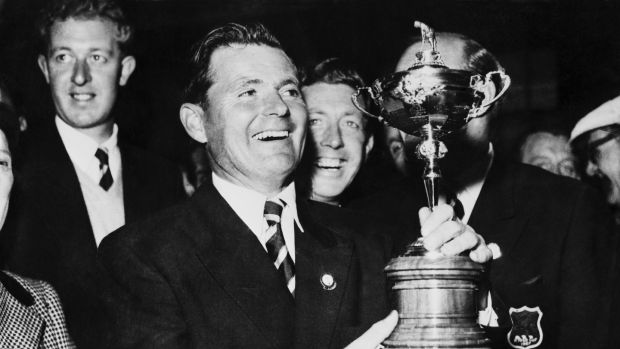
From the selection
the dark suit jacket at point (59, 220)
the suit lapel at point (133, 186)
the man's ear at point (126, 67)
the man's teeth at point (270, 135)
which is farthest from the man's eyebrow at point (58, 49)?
the man's teeth at point (270, 135)

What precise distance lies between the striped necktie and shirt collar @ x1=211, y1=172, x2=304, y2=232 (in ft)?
3.98

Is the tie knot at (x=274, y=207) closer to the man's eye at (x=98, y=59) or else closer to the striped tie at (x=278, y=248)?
the striped tie at (x=278, y=248)

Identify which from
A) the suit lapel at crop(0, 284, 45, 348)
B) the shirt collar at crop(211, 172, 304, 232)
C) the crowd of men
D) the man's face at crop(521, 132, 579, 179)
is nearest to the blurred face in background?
the crowd of men

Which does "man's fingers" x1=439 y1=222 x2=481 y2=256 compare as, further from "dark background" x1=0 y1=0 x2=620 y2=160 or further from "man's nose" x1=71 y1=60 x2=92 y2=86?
"dark background" x1=0 y1=0 x2=620 y2=160

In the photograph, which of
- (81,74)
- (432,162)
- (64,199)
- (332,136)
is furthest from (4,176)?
(432,162)

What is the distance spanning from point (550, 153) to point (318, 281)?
292 cm

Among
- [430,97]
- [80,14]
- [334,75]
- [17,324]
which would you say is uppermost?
[80,14]

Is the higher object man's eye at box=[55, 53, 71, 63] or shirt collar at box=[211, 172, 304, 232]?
man's eye at box=[55, 53, 71, 63]

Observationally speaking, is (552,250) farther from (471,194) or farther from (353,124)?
(353,124)

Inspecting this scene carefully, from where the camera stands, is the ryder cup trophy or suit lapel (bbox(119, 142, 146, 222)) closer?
the ryder cup trophy

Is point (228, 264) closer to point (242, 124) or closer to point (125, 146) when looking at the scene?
point (242, 124)

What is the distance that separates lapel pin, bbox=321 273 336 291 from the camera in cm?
227

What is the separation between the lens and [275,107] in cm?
246

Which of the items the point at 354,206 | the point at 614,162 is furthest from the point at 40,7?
the point at 614,162
